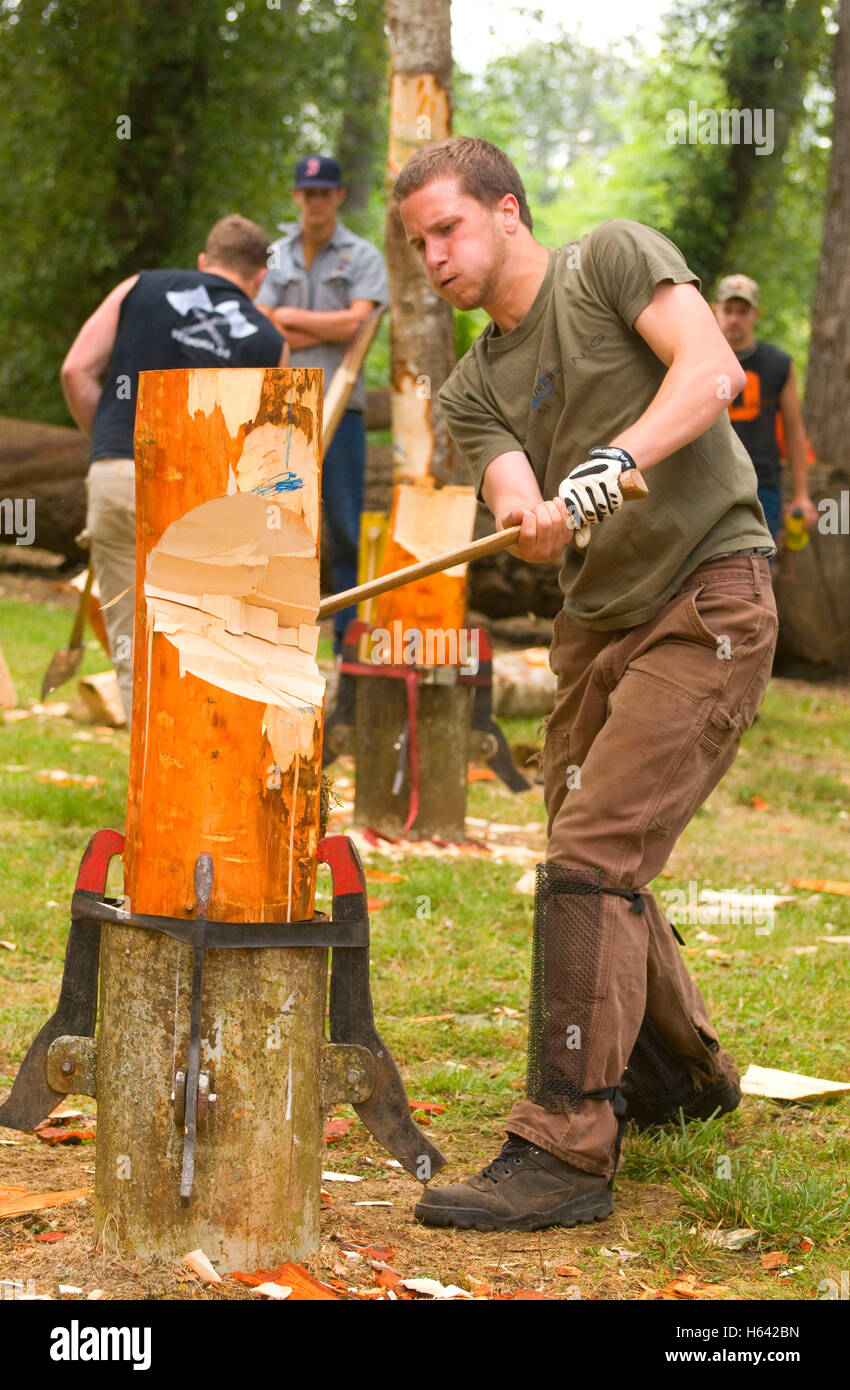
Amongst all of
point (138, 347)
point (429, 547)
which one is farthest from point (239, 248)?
point (429, 547)

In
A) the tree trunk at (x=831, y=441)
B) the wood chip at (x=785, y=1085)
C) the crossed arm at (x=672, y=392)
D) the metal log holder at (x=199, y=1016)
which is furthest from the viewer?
the tree trunk at (x=831, y=441)

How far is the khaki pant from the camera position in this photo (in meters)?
5.58

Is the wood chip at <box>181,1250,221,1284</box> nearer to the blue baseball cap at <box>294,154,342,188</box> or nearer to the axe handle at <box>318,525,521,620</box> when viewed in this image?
the axe handle at <box>318,525,521,620</box>

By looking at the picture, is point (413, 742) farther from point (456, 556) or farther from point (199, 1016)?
point (199, 1016)

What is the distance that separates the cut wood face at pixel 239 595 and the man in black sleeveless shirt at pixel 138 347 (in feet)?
9.95

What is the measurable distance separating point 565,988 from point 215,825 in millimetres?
819

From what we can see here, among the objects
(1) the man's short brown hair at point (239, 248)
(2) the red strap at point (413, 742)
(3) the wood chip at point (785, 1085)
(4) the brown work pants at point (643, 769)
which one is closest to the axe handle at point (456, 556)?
(4) the brown work pants at point (643, 769)

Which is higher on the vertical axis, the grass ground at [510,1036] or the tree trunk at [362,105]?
the tree trunk at [362,105]

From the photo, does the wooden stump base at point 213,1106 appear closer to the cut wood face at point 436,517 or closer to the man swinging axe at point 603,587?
the man swinging axe at point 603,587

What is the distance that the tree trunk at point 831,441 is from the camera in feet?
35.3

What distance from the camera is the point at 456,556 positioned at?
111 inches
